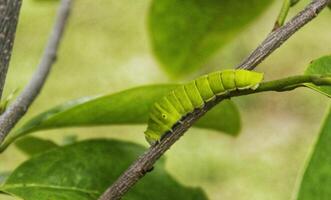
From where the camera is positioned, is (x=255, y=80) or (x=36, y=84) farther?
(x=36, y=84)

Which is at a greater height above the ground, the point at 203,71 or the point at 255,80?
the point at 203,71

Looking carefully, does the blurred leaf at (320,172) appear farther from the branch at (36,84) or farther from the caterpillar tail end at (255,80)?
the branch at (36,84)

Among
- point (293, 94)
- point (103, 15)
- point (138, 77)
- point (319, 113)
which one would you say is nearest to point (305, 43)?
point (293, 94)

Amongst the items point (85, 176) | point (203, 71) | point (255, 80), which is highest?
point (203, 71)

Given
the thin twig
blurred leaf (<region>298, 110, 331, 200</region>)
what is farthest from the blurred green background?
the thin twig

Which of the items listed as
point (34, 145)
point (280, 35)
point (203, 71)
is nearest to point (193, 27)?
point (34, 145)

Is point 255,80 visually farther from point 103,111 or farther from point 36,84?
point 36,84

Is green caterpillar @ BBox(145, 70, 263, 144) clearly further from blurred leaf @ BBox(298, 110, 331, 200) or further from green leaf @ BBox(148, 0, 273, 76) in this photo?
green leaf @ BBox(148, 0, 273, 76)
